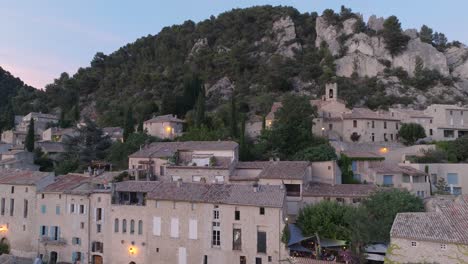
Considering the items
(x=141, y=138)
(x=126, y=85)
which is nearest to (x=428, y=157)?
(x=141, y=138)

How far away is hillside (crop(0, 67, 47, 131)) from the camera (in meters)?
102

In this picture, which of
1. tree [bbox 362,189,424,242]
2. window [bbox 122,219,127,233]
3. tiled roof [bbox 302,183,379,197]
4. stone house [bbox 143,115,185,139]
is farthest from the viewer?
stone house [bbox 143,115,185,139]

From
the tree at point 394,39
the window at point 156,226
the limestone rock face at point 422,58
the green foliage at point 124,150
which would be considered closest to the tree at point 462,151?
the window at point 156,226

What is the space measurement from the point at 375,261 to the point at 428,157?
18.3 meters

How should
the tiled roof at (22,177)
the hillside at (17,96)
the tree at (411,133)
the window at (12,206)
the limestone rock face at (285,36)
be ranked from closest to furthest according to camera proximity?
the tiled roof at (22,177) → the window at (12,206) → the tree at (411,133) → the limestone rock face at (285,36) → the hillside at (17,96)

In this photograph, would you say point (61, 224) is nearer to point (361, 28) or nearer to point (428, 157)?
point (428, 157)

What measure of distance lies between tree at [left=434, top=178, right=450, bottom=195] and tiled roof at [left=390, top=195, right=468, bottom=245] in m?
13.9

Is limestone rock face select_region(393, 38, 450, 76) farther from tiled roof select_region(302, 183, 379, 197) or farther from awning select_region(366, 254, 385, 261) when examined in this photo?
awning select_region(366, 254, 385, 261)

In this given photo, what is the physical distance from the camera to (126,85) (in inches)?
4112

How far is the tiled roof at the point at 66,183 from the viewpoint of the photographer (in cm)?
4000

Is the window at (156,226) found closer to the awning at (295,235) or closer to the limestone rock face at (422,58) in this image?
the awning at (295,235)

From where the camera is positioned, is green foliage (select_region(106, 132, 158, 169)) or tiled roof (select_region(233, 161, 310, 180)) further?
green foliage (select_region(106, 132, 158, 169))

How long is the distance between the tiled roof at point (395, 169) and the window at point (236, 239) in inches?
597

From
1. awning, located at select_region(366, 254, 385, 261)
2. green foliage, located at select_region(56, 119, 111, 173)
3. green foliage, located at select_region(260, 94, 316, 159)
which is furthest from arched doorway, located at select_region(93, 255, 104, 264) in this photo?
awning, located at select_region(366, 254, 385, 261)
